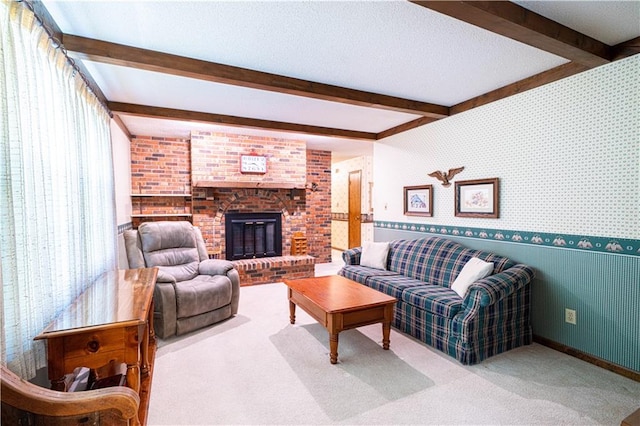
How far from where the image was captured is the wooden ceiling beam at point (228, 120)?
3.64 metres

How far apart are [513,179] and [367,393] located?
250 cm

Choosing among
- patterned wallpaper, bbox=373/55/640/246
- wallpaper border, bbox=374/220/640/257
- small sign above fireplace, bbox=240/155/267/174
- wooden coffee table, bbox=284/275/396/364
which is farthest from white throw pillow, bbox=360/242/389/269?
small sign above fireplace, bbox=240/155/267/174

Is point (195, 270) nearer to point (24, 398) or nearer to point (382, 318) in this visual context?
point (382, 318)

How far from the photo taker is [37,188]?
1563 mm

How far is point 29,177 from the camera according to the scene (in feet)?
4.90

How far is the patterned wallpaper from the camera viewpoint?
7.85ft

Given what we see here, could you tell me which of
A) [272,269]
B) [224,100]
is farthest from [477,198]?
[272,269]

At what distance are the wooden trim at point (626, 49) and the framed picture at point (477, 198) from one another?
1329 mm

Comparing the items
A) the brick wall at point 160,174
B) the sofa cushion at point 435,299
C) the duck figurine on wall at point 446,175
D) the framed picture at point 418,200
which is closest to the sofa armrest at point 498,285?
the sofa cushion at point 435,299

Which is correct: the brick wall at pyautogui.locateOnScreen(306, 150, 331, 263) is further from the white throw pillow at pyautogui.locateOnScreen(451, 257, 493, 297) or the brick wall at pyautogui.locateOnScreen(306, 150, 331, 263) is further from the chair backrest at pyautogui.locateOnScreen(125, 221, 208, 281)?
the white throw pillow at pyautogui.locateOnScreen(451, 257, 493, 297)

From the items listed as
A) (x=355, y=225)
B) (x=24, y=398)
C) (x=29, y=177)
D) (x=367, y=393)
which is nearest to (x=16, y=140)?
(x=29, y=177)

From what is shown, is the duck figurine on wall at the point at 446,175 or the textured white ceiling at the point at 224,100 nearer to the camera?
the textured white ceiling at the point at 224,100

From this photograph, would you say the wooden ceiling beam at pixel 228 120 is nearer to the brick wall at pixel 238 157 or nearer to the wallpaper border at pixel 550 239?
the brick wall at pixel 238 157

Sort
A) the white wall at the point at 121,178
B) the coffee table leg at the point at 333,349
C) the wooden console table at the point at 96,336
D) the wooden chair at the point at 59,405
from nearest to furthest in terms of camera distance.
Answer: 1. the wooden chair at the point at 59,405
2. the wooden console table at the point at 96,336
3. the coffee table leg at the point at 333,349
4. the white wall at the point at 121,178
